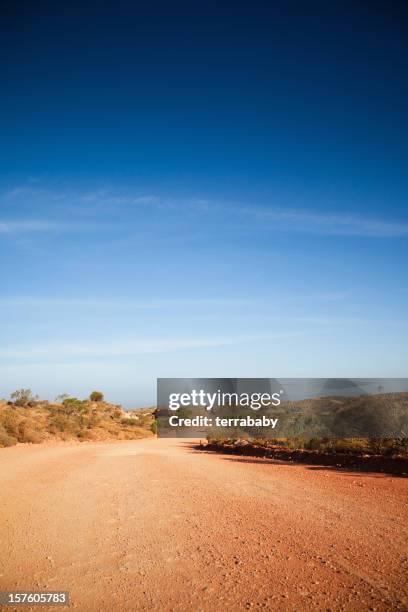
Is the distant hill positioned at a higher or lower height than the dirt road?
lower

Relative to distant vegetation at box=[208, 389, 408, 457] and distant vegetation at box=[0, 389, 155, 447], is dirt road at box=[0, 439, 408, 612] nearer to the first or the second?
distant vegetation at box=[208, 389, 408, 457]

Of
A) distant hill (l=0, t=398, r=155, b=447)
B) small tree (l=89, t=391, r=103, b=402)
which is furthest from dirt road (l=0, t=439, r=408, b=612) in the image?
small tree (l=89, t=391, r=103, b=402)

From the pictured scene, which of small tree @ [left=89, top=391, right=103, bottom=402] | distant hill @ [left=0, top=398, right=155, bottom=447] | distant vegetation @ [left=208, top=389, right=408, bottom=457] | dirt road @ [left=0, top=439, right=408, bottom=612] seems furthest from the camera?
small tree @ [left=89, top=391, right=103, bottom=402]

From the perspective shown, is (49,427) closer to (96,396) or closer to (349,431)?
(349,431)

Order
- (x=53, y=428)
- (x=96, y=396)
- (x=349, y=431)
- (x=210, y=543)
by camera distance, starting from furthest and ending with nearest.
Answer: (x=96, y=396)
(x=53, y=428)
(x=349, y=431)
(x=210, y=543)

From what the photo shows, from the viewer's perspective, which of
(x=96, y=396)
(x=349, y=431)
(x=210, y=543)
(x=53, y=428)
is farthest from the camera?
(x=96, y=396)

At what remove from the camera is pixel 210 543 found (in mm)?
6000

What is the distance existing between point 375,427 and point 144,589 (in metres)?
17.6

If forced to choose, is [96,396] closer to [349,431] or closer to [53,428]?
[53,428]

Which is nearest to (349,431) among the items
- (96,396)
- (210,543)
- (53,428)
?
(210,543)

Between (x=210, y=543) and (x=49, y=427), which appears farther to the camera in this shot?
(x=49, y=427)

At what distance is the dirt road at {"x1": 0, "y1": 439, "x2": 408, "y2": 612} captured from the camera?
14.6 ft

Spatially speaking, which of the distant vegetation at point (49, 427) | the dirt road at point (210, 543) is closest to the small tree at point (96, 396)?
the distant vegetation at point (49, 427)

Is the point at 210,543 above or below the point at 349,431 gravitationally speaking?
above
